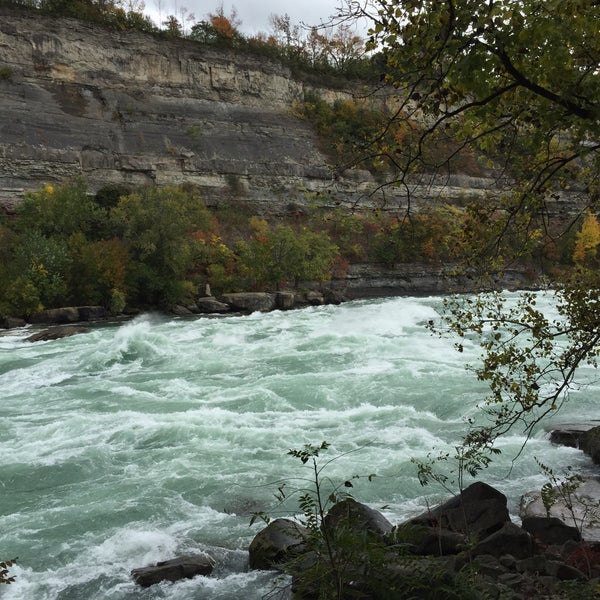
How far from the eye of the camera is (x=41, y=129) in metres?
40.5

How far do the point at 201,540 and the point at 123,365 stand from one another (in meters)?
10.9

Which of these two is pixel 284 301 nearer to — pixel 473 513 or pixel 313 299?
pixel 313 299

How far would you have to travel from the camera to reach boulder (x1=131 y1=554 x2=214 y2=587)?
263 inches

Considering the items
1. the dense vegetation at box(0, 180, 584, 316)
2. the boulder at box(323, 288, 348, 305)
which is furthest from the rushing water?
the boulder at box(323, 288, 348, 305)

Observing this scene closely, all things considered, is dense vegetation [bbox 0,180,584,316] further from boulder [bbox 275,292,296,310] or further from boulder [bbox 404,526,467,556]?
boulder [bbox 404,526,467,556]

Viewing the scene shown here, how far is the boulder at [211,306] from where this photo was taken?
30781 mm

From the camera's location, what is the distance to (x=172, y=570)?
6.77 meters

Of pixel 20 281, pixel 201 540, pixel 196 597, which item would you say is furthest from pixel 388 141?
A: pixel 20 281

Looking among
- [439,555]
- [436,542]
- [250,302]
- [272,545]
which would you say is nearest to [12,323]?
[250,302]

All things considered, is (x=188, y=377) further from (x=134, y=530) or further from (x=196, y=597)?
(x=196, y=597)

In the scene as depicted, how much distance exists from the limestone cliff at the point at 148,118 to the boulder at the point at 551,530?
105ft

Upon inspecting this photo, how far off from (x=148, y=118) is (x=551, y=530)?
44.9 m

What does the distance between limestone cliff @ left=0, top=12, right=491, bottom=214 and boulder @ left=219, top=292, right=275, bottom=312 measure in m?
10.3

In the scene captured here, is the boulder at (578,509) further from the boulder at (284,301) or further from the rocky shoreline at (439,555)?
the boulder at (284,301)
